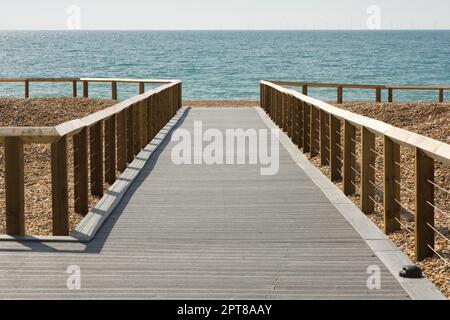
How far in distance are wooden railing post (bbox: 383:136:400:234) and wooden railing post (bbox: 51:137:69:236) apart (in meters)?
2.81

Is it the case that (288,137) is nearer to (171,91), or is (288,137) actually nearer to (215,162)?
(215,162)

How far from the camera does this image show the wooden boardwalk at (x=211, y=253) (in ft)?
19.0

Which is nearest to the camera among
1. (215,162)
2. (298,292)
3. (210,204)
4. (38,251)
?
(298,292)

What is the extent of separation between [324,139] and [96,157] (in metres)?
3.97

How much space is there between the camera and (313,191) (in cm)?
1014

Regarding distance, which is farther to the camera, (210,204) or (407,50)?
(407,50)

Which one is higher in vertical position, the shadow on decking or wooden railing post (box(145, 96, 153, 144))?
wooden railing post (box(145, 96, 153, 144))

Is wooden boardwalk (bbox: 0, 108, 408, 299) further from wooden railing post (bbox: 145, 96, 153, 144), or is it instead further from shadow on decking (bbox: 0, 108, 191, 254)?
wooden railing post (bbox: 145, 96, 153, 144)

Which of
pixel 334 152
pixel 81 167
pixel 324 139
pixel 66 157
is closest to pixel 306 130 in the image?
pixel 324 139

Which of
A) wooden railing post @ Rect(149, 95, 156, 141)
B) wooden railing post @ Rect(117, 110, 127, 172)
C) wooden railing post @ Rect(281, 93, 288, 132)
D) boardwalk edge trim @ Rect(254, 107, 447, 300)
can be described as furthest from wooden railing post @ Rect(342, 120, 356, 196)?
wooden railing post @ Rect(281, 93, 288, 132)

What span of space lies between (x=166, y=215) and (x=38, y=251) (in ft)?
6.38

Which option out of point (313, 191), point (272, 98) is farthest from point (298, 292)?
point (272, 98)

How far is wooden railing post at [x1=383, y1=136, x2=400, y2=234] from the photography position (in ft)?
25.7

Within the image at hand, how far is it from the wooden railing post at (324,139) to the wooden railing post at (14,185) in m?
6.15
